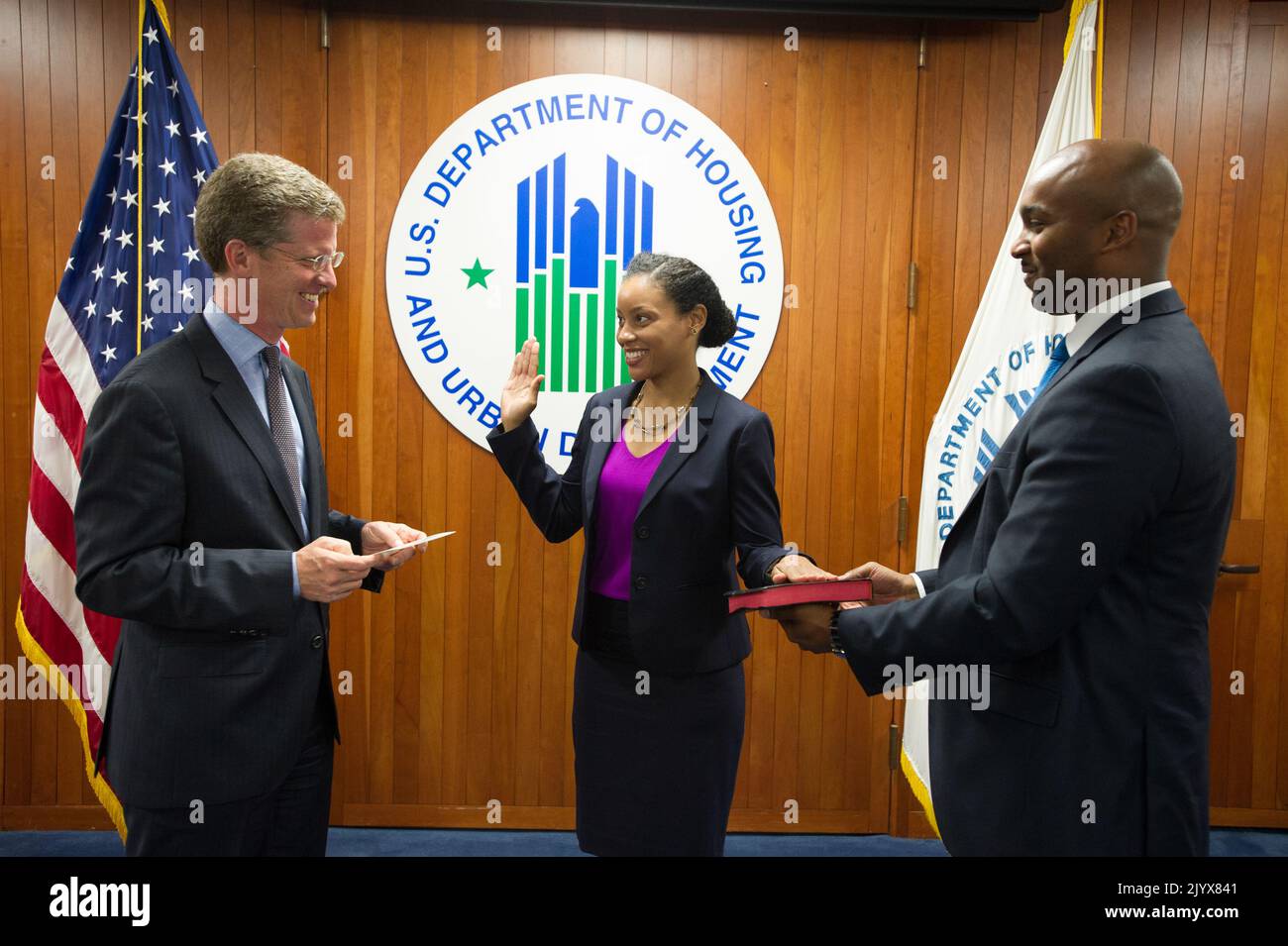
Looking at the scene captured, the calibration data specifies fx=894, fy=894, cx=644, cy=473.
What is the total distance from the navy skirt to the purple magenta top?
50 mm

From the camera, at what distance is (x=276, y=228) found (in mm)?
1696

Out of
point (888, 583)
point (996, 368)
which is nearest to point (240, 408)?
point (888, 583)

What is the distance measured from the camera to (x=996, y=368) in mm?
3137

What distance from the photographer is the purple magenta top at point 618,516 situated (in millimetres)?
2221

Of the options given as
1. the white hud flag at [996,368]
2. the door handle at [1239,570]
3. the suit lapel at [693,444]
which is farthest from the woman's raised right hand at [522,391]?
the door handle at [1239,570]

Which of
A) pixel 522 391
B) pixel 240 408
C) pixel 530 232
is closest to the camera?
pixel 240 408

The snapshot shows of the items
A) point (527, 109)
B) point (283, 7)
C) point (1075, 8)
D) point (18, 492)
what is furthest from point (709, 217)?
point (18, 492)

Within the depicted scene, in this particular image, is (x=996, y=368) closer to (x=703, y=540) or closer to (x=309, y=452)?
(x=703, y=540)

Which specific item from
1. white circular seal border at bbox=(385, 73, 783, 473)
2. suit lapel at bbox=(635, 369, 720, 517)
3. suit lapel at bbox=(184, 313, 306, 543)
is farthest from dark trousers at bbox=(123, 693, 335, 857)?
white circular seal border at bbox=(385, 73, 783, 473)

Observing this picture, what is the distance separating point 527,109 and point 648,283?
131cm

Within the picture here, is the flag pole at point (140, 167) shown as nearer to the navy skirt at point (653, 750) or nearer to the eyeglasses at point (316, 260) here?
the eyeglasses at point (316, 260)

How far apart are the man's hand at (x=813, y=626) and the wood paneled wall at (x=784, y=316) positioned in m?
1.70

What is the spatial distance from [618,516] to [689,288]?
63 cm

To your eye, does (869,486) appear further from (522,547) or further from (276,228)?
(276,228)
